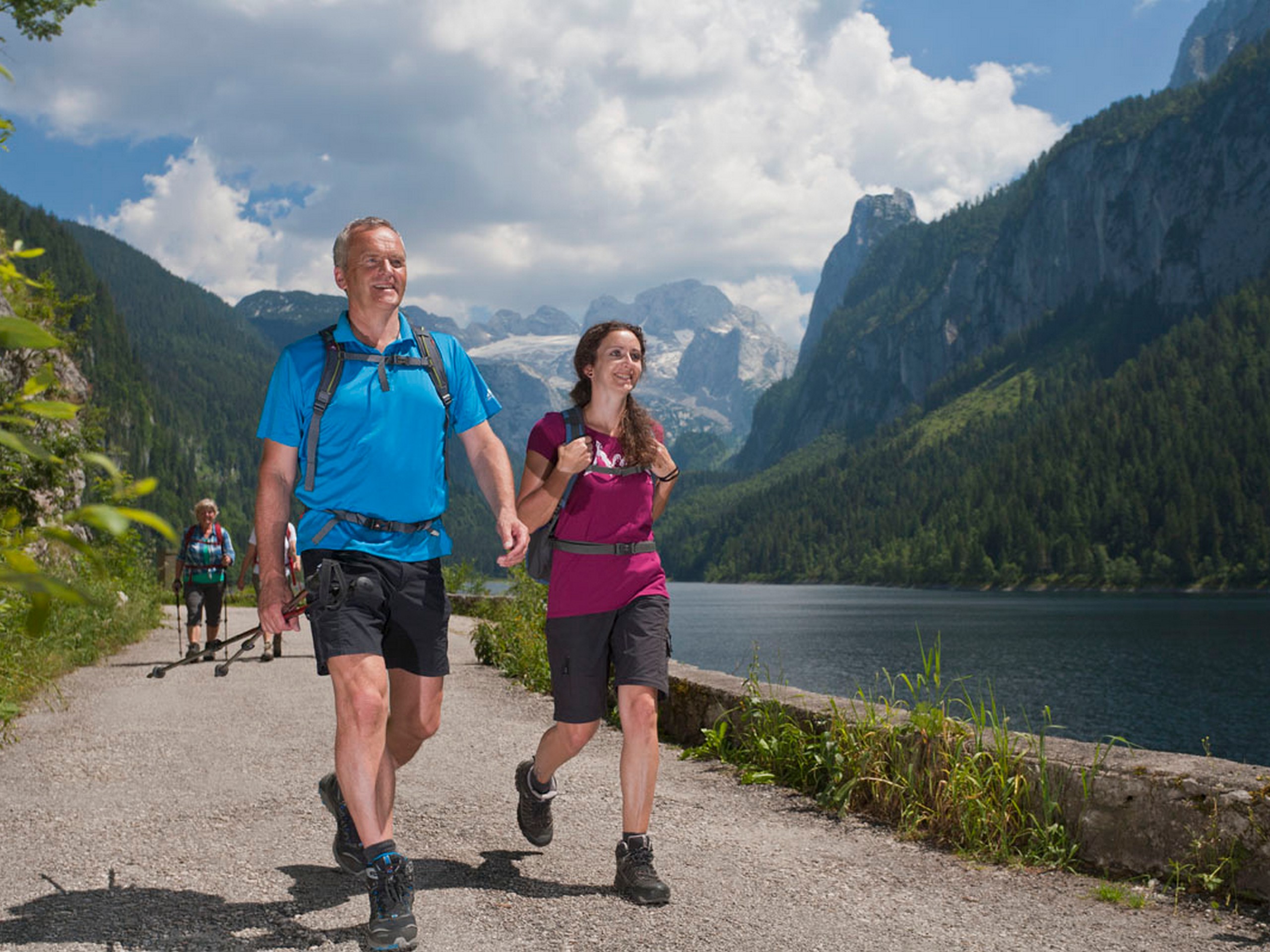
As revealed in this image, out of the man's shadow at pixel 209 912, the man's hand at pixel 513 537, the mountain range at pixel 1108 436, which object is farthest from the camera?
the mountain range at pixel 1108 436

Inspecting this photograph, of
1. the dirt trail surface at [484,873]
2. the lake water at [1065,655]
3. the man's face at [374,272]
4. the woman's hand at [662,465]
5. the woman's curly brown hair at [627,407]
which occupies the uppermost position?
the man's face at [374,272]

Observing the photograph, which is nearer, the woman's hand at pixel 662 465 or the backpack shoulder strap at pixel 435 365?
the backpack shoulder strap at pixel 435 365

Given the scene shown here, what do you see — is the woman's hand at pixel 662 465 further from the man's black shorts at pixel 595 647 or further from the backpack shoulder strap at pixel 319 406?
the backpack shoulder strap at pixel 319 406

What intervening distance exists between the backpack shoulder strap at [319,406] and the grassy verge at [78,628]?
2.55 ft

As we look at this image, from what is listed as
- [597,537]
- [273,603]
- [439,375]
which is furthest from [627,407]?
[273,603]

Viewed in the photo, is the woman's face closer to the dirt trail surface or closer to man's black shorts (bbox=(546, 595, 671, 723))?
man's black shorts (bbox=(546, 595, 671, 723))

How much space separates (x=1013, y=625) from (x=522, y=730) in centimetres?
5409

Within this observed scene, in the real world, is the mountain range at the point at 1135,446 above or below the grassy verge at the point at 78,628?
above

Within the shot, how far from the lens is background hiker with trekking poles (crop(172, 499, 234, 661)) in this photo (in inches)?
501

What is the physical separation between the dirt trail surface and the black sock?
0.87ft

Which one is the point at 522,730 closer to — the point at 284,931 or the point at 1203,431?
the point at 284,931

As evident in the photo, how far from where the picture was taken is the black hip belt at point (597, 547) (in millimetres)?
4207

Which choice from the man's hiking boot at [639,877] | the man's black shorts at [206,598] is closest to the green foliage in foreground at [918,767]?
the man's hiking boot at [639,877]

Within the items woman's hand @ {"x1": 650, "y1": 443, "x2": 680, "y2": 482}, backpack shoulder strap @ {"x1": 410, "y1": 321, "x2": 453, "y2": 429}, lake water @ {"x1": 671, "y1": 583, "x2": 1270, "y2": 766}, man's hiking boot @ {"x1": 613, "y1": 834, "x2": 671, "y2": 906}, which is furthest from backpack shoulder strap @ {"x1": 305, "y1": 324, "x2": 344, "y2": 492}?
lake water @ {"x1": 671, "y1": 583, "x2": 1270, "y2": 766}
